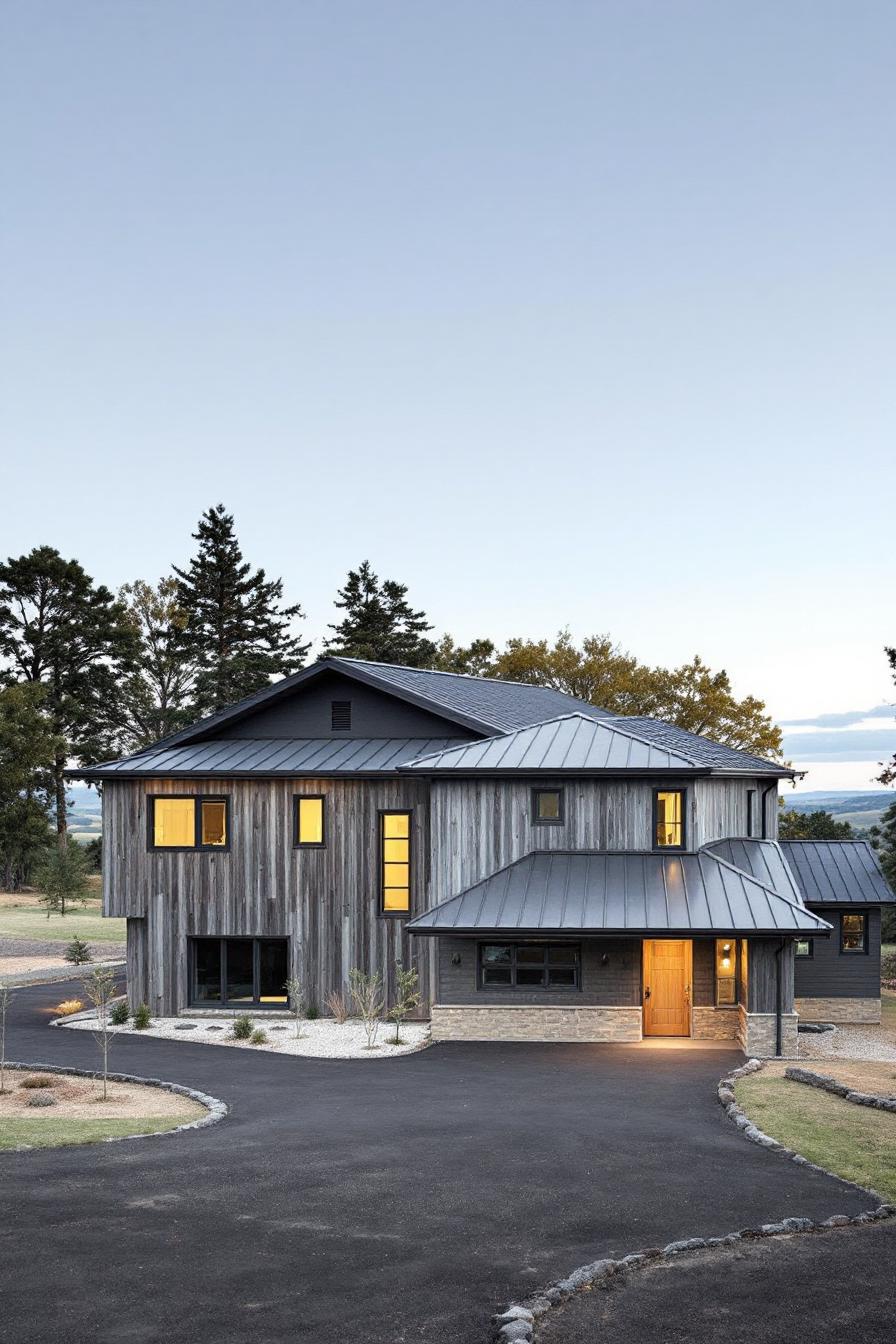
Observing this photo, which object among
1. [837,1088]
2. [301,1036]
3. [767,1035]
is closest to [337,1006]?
[301,1036]

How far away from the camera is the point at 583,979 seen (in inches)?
990

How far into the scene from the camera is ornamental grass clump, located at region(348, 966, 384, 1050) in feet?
84.8

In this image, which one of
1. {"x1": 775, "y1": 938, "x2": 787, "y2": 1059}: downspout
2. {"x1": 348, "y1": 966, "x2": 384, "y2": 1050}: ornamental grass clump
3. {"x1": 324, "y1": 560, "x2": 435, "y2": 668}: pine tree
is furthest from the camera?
{"x1": 324, "y1": 560, "x2": 435, "y2": 668}: pine tree

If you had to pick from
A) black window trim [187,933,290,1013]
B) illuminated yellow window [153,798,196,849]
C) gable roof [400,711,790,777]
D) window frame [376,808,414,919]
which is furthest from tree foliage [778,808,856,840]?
illuminated yellow window [153,798,196,849]

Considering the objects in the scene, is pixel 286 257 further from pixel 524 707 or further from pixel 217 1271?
pixel 217 1271

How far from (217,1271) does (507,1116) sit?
8.12 m

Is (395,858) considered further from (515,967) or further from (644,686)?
(644,686)

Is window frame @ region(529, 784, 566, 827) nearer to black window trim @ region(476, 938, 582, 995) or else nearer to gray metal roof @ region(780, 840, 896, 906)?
black window trim @ region(476, 938, 582, 995)

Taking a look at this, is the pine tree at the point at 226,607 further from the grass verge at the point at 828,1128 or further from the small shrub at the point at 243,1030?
the grass verge at the point at 828,1128

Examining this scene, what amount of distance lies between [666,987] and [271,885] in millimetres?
9570

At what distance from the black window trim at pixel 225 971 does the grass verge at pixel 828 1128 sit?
40.4ft

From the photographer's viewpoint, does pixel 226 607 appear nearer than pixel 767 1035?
No

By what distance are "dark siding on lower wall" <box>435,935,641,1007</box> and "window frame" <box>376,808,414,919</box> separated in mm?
2204

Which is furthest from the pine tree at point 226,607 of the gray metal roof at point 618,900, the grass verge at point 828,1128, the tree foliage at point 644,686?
the grass verge at point 828,1128
